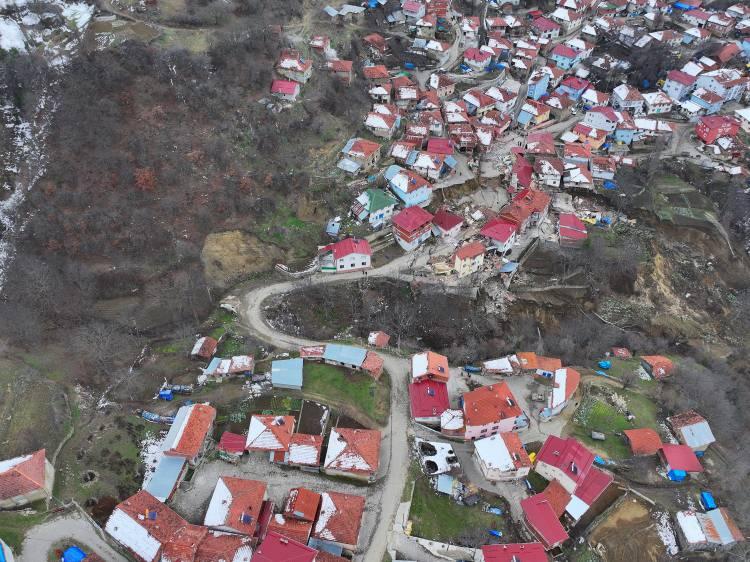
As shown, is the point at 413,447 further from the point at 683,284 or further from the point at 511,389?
the point at 683,284

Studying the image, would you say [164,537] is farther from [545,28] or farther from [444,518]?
[545,28]

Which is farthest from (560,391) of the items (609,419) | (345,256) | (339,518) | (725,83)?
(725,83)

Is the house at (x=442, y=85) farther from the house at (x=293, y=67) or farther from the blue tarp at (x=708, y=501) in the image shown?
the blue tarp at (x=708, y=501)

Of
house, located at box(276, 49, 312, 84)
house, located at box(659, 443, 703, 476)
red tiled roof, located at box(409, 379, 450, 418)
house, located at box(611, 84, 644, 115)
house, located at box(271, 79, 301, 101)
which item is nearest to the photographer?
house, located at box(659, 443, 703, 476)

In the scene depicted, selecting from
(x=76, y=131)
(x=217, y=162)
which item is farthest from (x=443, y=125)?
(x=76, y=131)

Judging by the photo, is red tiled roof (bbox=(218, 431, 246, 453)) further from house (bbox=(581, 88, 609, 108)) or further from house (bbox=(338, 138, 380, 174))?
house (bbox=(581, 88, 609, 108))

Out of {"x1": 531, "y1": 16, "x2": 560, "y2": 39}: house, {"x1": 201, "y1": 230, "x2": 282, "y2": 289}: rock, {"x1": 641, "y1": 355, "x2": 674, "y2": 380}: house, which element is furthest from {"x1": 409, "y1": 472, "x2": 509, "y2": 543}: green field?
{"x1": 531, "y1": 16, "x2": 560, "y2": 39}: house

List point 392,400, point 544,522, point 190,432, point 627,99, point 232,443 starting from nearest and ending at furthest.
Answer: point 544,522
point 190,432
point 232,443
point 392,400
point 627,99
